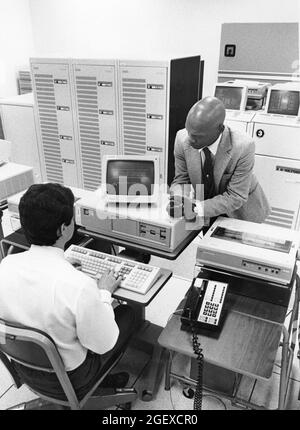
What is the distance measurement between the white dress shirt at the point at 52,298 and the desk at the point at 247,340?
0.39 m

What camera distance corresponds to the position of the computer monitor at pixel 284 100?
306 centimetres

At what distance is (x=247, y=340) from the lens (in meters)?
1.46

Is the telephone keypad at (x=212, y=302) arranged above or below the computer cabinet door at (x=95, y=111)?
below

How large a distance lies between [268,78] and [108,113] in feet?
6.71

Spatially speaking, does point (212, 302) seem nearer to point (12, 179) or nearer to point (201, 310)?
point (201, 310)

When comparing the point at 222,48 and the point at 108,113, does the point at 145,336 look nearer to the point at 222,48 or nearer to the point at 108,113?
the point at 108,113

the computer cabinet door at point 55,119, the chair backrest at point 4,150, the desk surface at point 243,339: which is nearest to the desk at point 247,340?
the desk surface at point 243,339

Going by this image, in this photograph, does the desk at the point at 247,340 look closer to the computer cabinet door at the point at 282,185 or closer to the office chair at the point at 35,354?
the office chair at the point at 35,354

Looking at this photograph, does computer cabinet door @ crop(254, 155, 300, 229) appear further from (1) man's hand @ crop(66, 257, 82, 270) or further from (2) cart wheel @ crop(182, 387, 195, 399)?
(1) man's hand @ crop(66, 257, 82, 270)

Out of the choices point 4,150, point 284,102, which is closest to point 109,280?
point 4,150

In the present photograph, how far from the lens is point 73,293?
1.16 m

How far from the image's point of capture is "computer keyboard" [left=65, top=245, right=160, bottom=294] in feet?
5.31

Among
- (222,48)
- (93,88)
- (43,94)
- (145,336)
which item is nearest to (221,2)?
(222,48)

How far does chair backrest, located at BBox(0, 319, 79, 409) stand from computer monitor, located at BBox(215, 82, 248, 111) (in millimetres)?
2827
